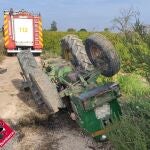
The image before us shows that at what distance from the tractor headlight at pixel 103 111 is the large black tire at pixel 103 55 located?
0.91 m

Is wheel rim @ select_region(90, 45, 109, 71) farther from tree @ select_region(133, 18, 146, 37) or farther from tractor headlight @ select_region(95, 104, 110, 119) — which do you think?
tree @ select_region(133, 18, 146, 37)

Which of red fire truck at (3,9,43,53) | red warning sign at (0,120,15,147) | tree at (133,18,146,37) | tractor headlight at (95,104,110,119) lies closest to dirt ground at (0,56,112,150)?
tractor headlight at (95,104,110,119)

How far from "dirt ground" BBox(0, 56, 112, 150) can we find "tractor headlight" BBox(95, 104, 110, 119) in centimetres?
45

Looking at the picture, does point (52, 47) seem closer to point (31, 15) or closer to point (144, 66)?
point (31, 15)

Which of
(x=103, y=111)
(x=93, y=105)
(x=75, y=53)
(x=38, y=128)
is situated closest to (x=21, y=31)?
(x=75, y=53)

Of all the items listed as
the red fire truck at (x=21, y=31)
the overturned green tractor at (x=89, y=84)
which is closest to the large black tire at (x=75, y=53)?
the overturned green tractor at (x=89, y=84)

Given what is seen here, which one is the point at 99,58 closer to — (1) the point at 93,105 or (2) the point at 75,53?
(2) the point at 75,53

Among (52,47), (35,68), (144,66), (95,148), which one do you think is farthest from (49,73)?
(52,47)

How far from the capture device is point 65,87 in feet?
28.2

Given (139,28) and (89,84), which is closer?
(139,28)

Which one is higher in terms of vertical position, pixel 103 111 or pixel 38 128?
pixel 103 111

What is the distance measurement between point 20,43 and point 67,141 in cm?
1361

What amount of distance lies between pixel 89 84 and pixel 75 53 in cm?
146

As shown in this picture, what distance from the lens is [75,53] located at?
956cm
